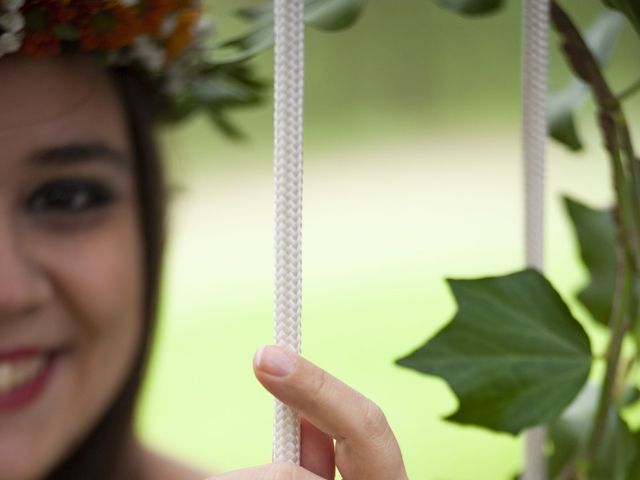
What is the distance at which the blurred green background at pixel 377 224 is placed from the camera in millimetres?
2520

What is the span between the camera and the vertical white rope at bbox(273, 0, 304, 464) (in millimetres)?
348

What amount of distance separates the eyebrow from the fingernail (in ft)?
1.07

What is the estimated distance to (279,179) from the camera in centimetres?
35

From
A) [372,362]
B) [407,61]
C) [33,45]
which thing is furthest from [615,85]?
[33,45]

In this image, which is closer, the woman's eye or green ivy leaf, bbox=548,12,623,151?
green ivy leaf, bbox=548,12,623,151

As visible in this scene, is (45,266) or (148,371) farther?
(148,371)

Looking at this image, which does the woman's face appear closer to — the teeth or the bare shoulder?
the teeth

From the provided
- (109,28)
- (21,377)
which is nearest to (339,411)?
(109,28)

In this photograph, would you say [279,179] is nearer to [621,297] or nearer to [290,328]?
[290,328]

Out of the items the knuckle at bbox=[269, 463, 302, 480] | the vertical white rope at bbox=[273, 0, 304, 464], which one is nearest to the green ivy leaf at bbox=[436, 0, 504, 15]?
the vertical white rope at bbox=[273, 0, 304, 464]

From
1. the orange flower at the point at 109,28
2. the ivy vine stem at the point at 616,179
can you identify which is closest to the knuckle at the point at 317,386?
the ivy vine stem at the point at 616,179

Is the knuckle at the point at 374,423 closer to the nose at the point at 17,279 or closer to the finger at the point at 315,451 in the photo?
the finger at the point at 315,451

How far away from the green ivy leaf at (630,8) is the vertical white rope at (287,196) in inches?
5.7

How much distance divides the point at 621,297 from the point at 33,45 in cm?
34
